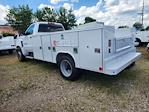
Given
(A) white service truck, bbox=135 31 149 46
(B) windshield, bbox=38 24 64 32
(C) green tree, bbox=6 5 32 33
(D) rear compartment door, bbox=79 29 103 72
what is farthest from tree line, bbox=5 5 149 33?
(D) rear compartment door, bbox=79 29 103 72

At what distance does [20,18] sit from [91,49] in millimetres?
22450

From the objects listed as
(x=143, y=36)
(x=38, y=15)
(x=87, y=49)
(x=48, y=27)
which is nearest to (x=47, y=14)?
(x=38, y=15)

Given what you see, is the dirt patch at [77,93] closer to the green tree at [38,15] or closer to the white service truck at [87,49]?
the white service truck at [87,49]

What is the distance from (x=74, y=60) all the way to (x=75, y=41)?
0.57 metres

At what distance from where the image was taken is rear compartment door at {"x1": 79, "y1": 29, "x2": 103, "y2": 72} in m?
3.67

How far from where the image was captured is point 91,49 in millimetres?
3859

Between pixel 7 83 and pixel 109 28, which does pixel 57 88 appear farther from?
pixel 109 28

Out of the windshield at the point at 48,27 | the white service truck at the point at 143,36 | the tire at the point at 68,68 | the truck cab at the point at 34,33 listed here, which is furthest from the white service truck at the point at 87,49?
the white service truck at the point at 143,36

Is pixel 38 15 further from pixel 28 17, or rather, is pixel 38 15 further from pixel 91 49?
pixel 91 49

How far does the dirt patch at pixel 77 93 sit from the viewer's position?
3383 millimetres

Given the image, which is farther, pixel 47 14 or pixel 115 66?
pixel 47 14

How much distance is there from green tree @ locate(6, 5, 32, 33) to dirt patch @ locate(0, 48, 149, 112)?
64.6 ft

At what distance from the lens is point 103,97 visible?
3.76m

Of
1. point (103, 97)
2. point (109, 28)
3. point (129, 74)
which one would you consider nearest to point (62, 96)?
point (103, 97)
